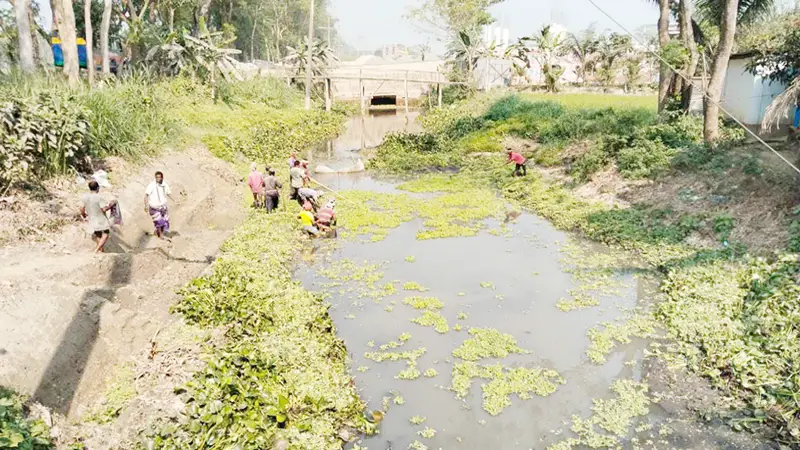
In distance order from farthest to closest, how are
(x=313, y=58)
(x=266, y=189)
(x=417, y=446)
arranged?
(x=313, y=58) < (x=266, y=189) < (x=417, y=446)

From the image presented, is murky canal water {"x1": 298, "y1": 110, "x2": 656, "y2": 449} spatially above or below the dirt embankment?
below

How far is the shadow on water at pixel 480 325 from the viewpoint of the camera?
6500mm

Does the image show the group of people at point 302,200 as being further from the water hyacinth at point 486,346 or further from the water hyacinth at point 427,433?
the water hyacinth at point 427,433

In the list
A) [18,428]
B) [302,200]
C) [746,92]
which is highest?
[746,92]

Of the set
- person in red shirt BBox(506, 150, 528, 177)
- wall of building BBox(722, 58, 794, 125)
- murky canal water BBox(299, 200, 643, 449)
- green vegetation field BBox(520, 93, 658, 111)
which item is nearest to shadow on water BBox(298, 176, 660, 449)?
murky canal water BBox(299, 200, 643, 449)

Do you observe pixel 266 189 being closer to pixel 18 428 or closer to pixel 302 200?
pixel 302 200

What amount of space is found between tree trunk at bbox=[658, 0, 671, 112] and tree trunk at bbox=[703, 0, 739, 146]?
3.03 metres

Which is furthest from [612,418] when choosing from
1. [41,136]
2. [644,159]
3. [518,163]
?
[518,163]

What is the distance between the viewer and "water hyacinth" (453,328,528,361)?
25.9 feet

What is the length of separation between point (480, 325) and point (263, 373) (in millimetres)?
3893

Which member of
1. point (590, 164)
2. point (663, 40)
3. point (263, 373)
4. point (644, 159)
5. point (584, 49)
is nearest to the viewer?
point (263, 373)

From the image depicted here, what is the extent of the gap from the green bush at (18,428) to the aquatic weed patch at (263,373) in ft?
3.21

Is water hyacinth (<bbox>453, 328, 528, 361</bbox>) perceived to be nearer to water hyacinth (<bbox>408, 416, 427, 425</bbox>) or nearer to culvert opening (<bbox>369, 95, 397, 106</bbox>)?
water hyacinth (<bbox>408, 416, 427, 425</bbox>)

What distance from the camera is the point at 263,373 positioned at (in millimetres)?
6445
